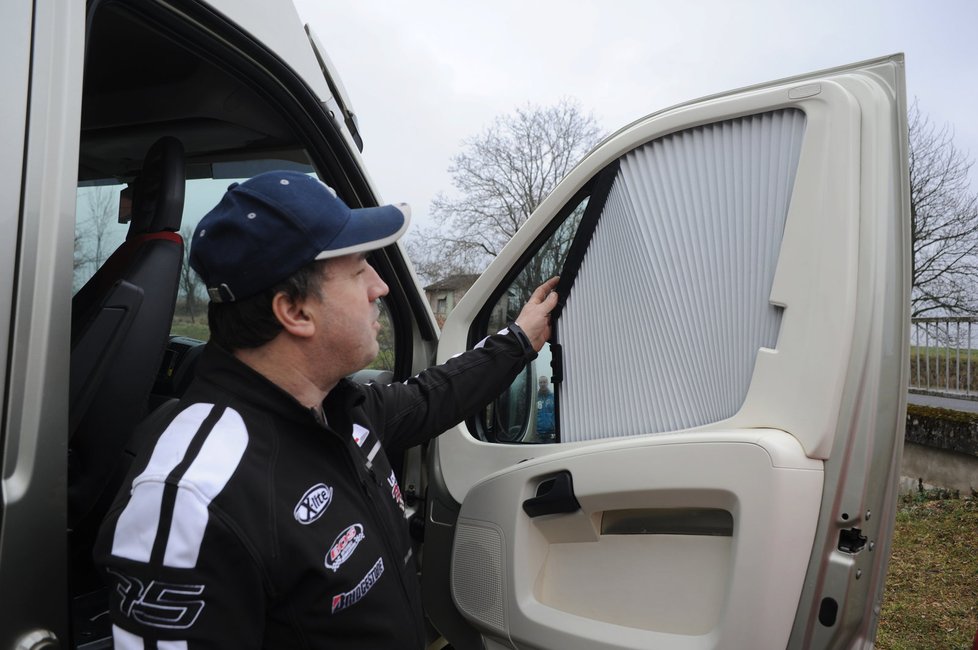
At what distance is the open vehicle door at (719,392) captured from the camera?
1285 millimetres

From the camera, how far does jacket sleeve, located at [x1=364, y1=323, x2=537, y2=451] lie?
6.27 ft

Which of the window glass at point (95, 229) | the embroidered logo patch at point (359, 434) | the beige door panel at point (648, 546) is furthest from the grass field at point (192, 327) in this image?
the beige door panel at point (648, 546)

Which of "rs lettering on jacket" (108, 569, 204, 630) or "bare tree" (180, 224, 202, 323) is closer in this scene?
"rs lettering on jacket" (108, 569, 204, 630)

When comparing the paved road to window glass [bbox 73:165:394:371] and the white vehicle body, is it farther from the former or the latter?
window glass [bbox 73:165:394:371]

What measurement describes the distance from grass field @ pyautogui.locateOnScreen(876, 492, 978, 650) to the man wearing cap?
298 cm

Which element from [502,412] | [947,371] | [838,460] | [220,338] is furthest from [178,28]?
[947,371]

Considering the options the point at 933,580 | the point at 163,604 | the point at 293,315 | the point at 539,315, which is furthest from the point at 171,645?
the point at 933,580

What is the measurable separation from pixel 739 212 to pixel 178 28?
1.34 m

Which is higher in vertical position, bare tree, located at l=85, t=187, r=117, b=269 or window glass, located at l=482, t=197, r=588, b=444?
bare tree, located at l=85, t=187, r=117, b=269

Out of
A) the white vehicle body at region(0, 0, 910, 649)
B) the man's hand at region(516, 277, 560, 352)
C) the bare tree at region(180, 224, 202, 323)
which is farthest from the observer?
the bare tree at region(180, 224, 202, 323)

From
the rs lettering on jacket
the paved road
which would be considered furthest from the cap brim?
the paved road

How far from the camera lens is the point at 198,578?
108cm

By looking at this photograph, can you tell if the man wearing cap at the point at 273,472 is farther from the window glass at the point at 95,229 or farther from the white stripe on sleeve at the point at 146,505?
the window glass at the point at 95,229

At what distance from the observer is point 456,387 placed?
6.40 feet
